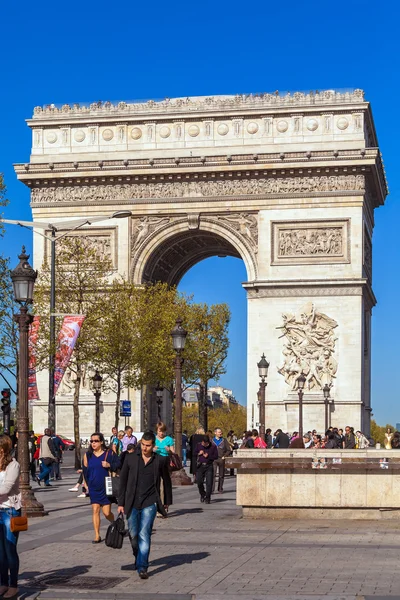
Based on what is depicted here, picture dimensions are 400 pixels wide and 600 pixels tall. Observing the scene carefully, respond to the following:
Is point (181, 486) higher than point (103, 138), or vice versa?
point (103, 138)

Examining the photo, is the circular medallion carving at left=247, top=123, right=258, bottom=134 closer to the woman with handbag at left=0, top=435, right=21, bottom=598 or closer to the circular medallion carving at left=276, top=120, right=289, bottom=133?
the circular medallion carving at left=276, top=120, right=289, bottom=133

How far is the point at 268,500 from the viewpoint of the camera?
21.4 metres

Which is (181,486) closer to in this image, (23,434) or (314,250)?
(23,434)

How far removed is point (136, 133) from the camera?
5488cm

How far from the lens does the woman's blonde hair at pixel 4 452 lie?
1277 cm

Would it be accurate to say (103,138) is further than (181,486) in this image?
Yes

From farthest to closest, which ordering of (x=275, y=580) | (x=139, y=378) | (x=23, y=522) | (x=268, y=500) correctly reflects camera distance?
(x=139, y=378) → (x=268, y=500) → (x=275, y=580) → (x=23, y=522)

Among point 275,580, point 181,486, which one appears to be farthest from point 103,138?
Answer: point 275,580

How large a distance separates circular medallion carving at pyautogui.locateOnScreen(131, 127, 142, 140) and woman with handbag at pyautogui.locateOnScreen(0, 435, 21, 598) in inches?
1684

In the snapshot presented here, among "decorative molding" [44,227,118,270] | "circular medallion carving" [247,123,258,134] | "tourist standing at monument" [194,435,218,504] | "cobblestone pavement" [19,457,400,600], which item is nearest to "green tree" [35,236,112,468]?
"decorative molding" [44,227,118,270]

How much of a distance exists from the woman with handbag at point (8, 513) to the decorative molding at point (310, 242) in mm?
40186

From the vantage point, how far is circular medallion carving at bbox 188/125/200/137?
5419cm

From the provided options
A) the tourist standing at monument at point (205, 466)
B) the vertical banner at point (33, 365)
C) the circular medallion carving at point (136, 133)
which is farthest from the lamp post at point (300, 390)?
the tourist standing at monument at point (205, 466)

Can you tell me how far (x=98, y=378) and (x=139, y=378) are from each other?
579 centimetres
